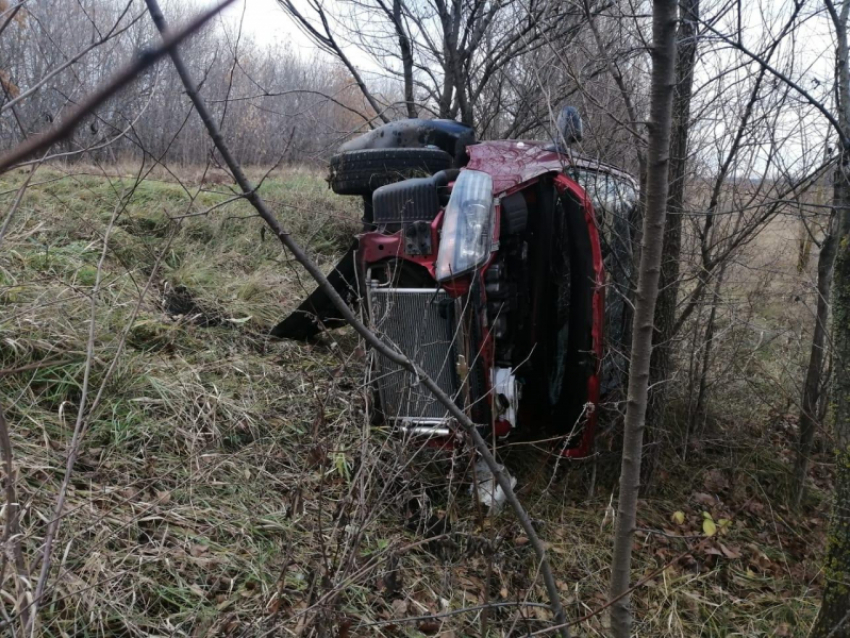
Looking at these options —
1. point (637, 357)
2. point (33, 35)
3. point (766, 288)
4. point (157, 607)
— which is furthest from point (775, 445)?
point (33, 35)

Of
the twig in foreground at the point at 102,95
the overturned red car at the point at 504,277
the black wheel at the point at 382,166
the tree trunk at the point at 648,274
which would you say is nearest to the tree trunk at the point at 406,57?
the black wheel at the point at 382,166

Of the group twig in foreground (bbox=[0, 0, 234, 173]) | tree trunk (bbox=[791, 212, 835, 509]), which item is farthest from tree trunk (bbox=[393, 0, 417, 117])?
twig in foreground (bbox=[0, 0, 234, 173])

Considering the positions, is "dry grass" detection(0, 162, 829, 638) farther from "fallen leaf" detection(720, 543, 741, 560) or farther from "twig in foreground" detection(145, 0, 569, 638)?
"twig in foreground" detection(145, 0, 569, 638)

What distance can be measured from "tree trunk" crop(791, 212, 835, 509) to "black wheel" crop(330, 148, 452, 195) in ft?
8.36

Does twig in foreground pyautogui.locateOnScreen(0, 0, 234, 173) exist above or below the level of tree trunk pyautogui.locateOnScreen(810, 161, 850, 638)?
above

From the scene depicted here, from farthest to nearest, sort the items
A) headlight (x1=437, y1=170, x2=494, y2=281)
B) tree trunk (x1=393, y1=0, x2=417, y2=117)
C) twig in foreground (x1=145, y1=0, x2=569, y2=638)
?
tree trunk (x1=393, y1=0, x2=417, y2=117) → headlight (x1=437, y1=170, x2=494, y2=281) → twig in foreground (x1=145, y1=0, x2=569, y2=638)

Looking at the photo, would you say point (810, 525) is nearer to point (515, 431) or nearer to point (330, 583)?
point (515, 431)

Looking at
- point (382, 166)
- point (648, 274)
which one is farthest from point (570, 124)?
point (648, 274)

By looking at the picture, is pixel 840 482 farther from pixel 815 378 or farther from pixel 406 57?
pixel 406 57

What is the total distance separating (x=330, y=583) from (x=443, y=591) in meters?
1.02

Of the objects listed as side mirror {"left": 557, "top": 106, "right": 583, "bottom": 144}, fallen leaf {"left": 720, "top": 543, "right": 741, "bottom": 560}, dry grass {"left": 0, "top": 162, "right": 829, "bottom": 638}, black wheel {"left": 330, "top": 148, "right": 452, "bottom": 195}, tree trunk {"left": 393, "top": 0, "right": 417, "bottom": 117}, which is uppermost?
tree trunk {"left": 393, "top": 0, "right": 417, "bottom": 117}

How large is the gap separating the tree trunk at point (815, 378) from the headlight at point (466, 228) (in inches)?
88.1

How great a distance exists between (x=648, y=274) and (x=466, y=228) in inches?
78.5

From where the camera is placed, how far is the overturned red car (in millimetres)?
3621
